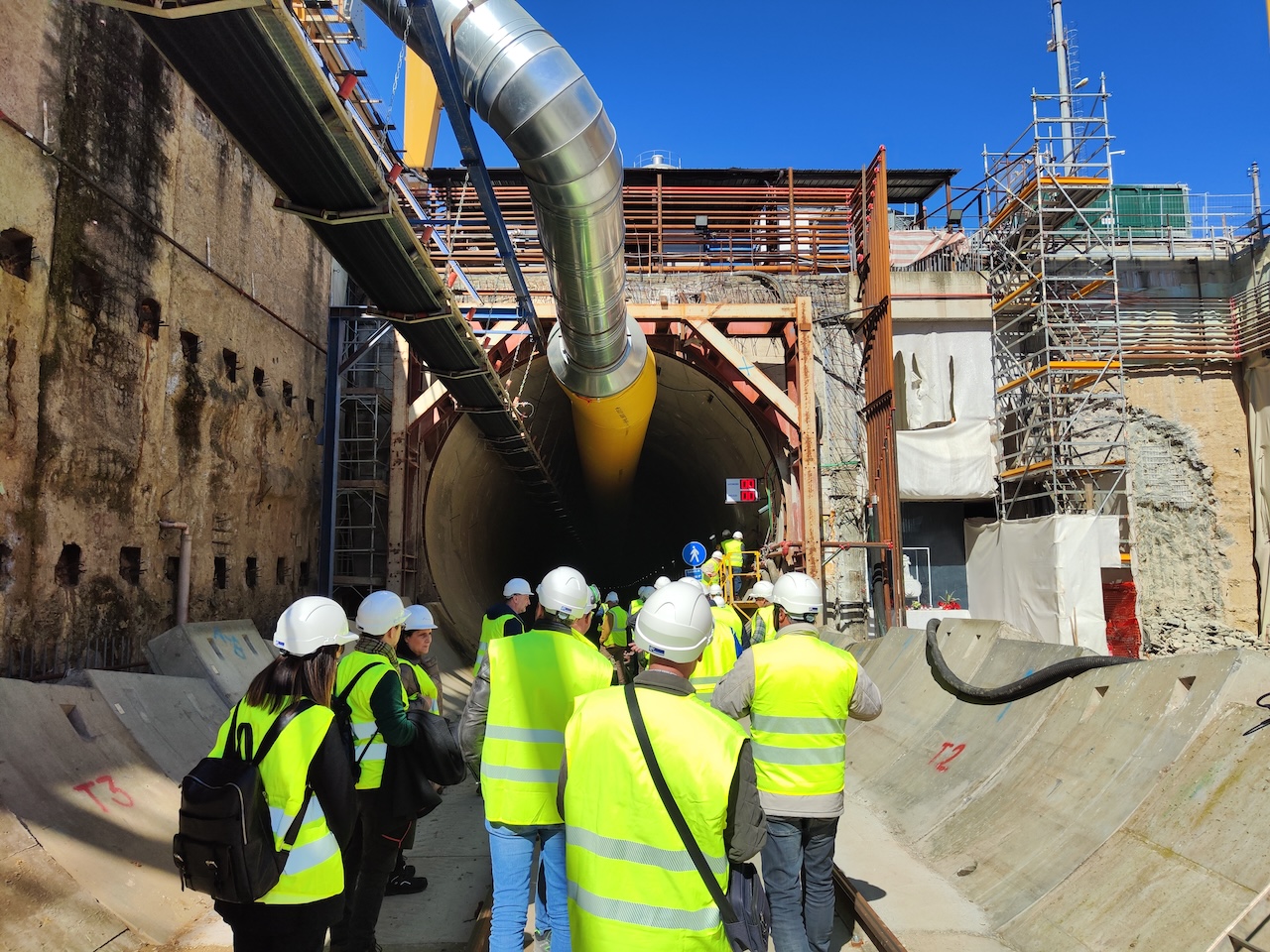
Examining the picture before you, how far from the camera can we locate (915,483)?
46.8 feet

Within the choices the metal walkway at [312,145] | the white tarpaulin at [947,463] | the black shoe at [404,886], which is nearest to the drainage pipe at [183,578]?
the metal walkway at [312,145]

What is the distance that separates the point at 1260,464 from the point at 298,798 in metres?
16.3

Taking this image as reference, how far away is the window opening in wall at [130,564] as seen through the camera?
6762mm

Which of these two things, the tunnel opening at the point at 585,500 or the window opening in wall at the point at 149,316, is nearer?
the window opening in wall at the point at 149,316

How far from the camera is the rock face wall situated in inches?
221

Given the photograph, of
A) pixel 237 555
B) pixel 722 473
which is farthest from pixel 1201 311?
pixel 237 555

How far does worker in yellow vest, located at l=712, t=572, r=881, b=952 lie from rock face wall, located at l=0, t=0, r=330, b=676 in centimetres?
472

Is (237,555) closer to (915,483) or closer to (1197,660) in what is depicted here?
(1197,660)

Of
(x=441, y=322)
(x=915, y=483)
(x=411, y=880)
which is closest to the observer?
(x=411, y=880)

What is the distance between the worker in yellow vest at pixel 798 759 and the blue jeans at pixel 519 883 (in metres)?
0.86

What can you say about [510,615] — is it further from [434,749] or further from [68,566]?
[68,566]

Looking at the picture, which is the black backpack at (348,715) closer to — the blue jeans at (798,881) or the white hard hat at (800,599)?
the blue jeans at (798,881)

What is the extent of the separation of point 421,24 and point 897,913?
19.2 ft

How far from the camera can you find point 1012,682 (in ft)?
20.2
